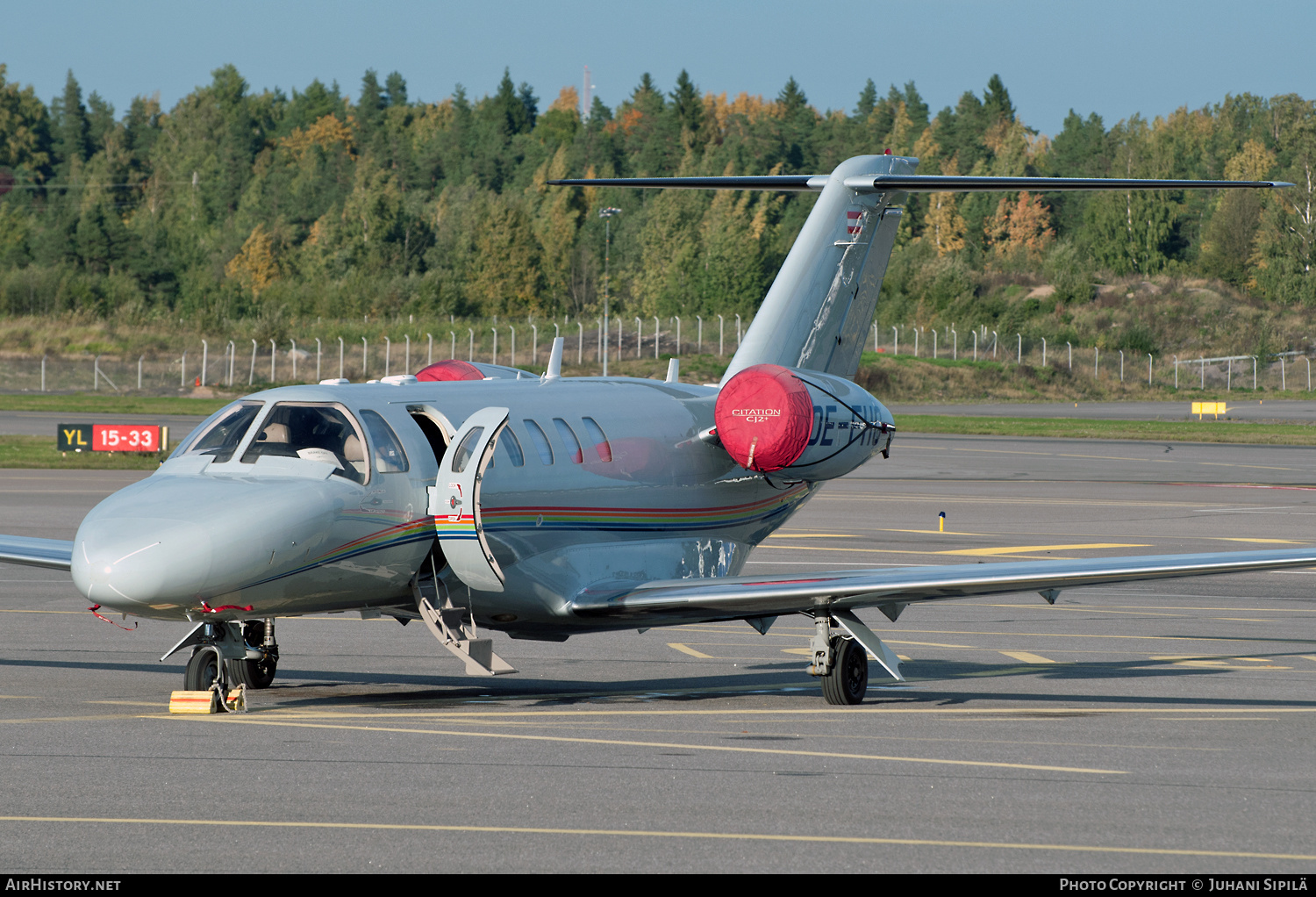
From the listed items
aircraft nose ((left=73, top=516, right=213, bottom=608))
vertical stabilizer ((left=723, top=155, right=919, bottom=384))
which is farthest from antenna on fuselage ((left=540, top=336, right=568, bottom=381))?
aircraft nose ((left=73, top=516, right=213, bottom=608))

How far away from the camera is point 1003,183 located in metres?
19.1

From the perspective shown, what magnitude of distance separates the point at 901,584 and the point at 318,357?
7863cm

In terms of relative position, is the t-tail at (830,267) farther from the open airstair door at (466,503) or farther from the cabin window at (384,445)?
the cabin window at (384,445)

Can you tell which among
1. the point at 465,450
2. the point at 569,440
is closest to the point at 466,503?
the point at 465,450

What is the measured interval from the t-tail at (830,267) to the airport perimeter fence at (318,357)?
6795 cm

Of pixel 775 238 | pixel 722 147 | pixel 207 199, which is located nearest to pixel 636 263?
pixel 775 238

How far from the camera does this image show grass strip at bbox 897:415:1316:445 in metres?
66.4

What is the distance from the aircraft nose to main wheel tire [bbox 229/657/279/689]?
3183mm

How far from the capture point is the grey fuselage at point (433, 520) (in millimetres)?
12984

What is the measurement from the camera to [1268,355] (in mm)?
118312

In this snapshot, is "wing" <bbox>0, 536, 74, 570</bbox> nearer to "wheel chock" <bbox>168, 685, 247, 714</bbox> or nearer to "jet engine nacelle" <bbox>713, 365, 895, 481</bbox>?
"wheel chock" <bbox>168, 685, 247, 714</bbox>

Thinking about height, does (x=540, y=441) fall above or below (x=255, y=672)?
above

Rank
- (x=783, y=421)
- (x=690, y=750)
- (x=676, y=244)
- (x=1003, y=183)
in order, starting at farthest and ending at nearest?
(x=676, y=244)
(x=1003, y=183)
(x=783, y=421)
(x=690, y=750)

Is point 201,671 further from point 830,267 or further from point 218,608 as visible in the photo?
point 830,267
